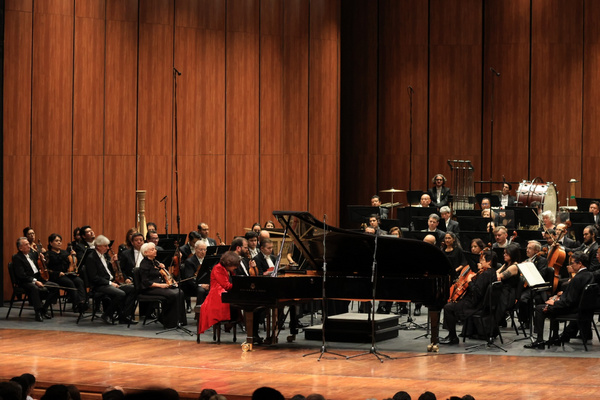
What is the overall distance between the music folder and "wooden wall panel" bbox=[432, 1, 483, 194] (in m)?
8.86

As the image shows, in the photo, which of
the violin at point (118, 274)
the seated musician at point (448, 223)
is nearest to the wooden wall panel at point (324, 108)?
the seated musician at point (448, 223)

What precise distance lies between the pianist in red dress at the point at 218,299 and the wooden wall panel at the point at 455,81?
933 cm

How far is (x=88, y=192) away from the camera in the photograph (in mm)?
14758

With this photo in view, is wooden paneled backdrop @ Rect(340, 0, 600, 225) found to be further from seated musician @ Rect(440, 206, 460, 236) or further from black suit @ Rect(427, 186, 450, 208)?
seated musician @ Rect(440, 206, 460, 236)

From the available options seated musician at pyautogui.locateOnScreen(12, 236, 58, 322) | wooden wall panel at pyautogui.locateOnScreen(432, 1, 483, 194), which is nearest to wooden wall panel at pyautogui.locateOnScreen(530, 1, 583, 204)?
wooden wall panel at pyautogui.locateOnScreen(432, 1, 483, 194)

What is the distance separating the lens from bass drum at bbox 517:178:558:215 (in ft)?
54.6

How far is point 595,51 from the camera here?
735 inches

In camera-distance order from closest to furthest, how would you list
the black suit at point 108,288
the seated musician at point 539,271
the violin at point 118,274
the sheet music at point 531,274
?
the sheet music at point 531,274 → the seated musician at point 539,271 → the black suit at point 108,288 → the violin at point 118,274

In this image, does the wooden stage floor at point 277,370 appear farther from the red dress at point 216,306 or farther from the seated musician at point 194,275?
the seated musician at point 194,275

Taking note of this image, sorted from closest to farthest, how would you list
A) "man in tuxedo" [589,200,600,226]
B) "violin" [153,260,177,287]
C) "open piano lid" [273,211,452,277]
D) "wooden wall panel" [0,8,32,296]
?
"open piano lid" [273,211,452,277]
"violin" [153,260,177,287]
"wooden wall panel" [0,8,32,296]
"man in tuxedo" [589,200,600,226]

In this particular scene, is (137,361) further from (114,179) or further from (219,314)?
(114,179)

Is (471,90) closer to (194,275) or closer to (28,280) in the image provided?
(194,275)

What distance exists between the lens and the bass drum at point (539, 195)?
16656 mm

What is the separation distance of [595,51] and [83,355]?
13.0 metres
